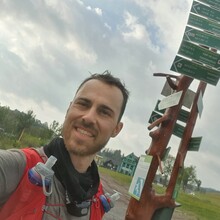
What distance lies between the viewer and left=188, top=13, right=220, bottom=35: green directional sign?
12.6ft

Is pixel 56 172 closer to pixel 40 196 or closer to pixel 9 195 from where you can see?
pixel 40 196

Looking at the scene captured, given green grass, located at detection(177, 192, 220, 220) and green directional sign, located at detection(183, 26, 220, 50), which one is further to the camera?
green grass, located at detection(177, 192, 220, 220)

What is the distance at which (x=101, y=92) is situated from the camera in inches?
93.4

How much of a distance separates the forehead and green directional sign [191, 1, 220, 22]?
194 cm

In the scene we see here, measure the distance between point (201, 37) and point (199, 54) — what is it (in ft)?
0.64

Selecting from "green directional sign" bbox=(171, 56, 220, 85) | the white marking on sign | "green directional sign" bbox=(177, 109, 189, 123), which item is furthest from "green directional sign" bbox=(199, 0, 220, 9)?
"green directional sign" bbox=(177, 109, 189, 123)

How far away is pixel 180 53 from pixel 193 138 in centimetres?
93

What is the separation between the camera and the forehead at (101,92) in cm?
233

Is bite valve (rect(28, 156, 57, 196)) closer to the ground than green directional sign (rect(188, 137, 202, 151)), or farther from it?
closer to the ground

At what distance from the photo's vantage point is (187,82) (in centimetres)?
391

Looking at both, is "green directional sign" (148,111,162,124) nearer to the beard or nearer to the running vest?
the beard

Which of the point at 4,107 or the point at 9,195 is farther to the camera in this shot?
the point at 4,107

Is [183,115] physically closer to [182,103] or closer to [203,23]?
[182,103]

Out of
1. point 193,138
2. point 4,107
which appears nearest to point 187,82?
point 193,138
